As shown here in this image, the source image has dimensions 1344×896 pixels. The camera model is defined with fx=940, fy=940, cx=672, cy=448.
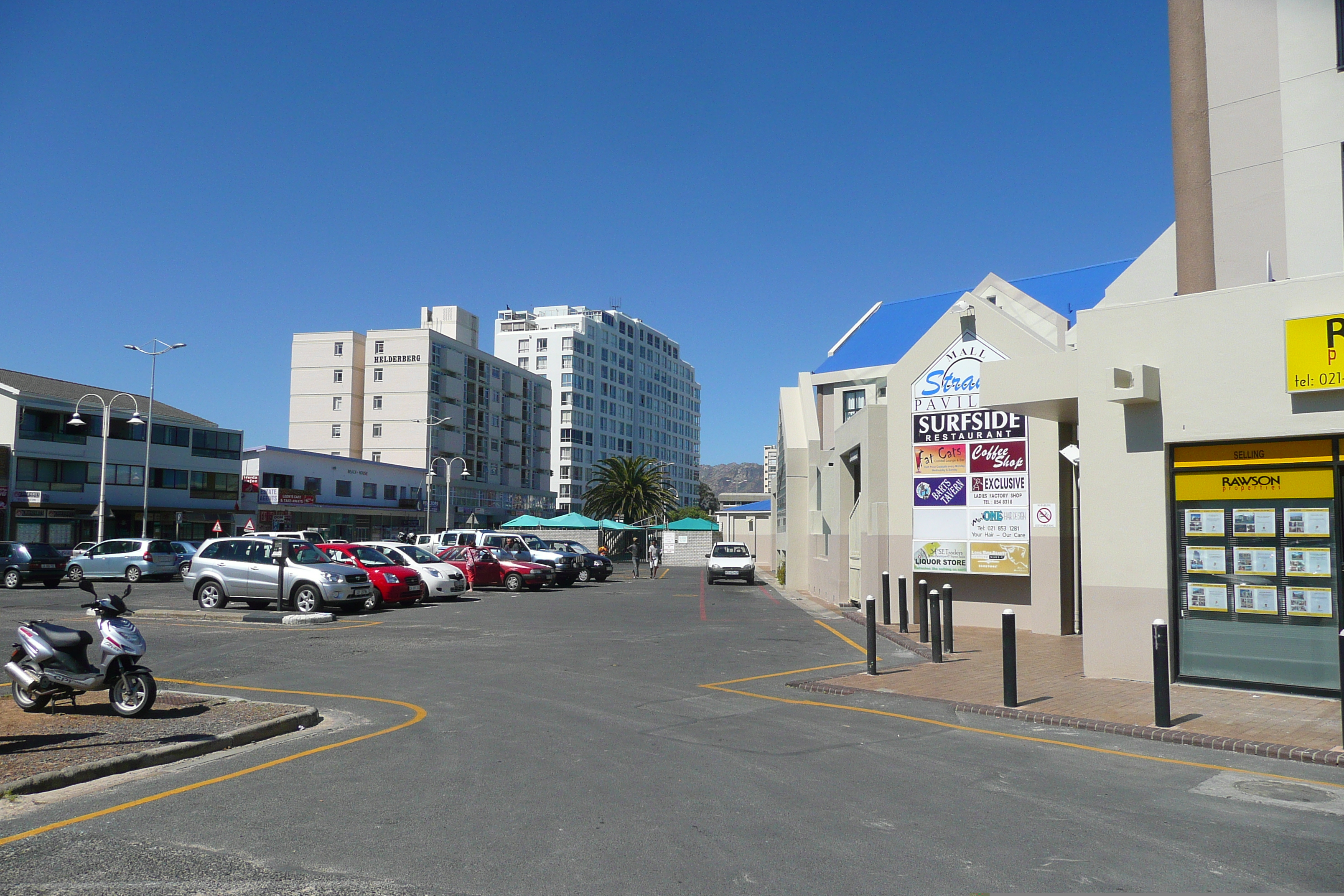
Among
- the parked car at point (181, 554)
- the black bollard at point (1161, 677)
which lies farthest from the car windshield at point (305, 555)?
the black bollard at point (1161, 677)

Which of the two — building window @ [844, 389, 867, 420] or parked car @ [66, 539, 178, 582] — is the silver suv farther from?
building window @ [844, 389, 867, 420]

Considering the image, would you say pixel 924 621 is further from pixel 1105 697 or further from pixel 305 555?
pixel 305 555

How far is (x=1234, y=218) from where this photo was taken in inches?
541

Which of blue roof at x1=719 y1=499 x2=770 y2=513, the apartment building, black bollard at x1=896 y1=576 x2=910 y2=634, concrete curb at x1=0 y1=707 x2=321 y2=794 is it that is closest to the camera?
concrete curb at x1=0 y1=707 x2=321 y2=794

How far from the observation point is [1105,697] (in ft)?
35.0

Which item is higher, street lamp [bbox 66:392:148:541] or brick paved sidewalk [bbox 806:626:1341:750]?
street lamp [bbox 66:392:148:541]

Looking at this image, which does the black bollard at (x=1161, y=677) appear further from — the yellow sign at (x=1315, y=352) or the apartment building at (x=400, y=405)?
the apartment building at (x=400, y=405)

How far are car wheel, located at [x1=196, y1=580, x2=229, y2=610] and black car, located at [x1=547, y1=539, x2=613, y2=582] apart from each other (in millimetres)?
16687

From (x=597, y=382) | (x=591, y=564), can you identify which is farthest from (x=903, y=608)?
(x=597, y=382)

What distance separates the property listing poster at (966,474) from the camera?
58.4 feet

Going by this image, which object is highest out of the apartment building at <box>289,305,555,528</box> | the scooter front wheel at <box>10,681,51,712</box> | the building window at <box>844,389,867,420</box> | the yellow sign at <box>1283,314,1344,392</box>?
the apartment building at <box>289,305,555,528</box>

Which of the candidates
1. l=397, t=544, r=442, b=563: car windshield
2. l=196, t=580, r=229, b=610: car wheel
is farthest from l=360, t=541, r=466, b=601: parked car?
l=196, t=580, r=229, b=610: car wheel

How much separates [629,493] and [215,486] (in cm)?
2921

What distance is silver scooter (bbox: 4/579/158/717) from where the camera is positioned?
902 centimetres
